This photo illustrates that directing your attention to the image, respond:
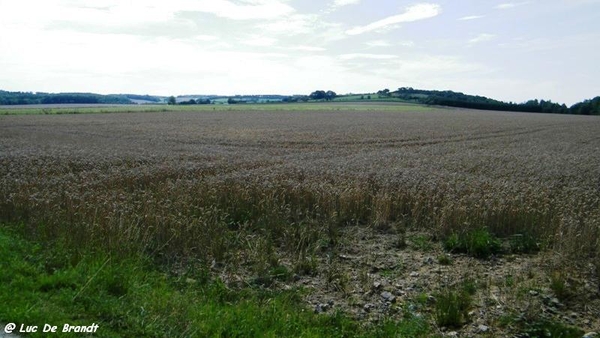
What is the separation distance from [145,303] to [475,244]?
23.0 ft

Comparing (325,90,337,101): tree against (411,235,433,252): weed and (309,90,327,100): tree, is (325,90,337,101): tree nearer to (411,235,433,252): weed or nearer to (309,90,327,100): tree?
(309,90,327,100): tree

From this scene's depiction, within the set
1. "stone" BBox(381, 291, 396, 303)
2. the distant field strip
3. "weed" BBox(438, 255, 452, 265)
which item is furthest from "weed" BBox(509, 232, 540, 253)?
"stone" BBox(381, 291, 396, 303)

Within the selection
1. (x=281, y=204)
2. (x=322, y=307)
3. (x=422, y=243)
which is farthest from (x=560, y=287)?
(x=281, y=204)

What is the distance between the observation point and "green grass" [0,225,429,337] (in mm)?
5738

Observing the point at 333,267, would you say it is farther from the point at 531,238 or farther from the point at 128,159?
the point at 128,159

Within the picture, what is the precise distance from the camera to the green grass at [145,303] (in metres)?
5.74

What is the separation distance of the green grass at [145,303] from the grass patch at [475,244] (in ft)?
12.3

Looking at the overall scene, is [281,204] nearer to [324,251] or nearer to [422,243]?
[324,251]

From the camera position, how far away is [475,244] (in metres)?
9.93

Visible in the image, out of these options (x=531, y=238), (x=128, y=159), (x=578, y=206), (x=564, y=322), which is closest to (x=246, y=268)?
(x=564, y=322)

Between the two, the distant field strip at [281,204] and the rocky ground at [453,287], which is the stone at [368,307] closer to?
the rocky ground at [453,287]

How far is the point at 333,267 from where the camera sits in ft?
28.4

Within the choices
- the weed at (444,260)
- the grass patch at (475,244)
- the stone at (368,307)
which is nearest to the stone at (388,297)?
the stone at (368,307)

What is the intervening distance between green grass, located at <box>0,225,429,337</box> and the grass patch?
3.74 meters
